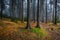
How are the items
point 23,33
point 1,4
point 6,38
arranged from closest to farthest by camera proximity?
point 6,38
point 23,33
point 1,4

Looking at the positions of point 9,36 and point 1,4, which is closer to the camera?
point 9,36

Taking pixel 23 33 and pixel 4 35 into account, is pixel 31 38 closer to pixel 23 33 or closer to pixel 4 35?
pixel 23 33

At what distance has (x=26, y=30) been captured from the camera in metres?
18.3

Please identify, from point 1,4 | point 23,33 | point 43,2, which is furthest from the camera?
point 43,2

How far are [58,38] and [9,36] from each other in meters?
6.26

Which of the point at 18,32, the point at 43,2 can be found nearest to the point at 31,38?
the point at 18,32

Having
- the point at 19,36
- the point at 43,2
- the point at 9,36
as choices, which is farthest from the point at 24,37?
the point at 43,2

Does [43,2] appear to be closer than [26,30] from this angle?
No

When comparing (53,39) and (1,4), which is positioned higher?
(1,4)

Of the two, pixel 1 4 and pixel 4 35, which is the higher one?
pixel 1 4

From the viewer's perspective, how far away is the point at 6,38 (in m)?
15.9

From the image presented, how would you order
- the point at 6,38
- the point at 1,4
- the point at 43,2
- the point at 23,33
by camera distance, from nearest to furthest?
the point at 6,38, the point at 23,33, the point at 1,4, the point at 43,2

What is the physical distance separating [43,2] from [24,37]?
82.9ft

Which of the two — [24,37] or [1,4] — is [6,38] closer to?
[24,37]
